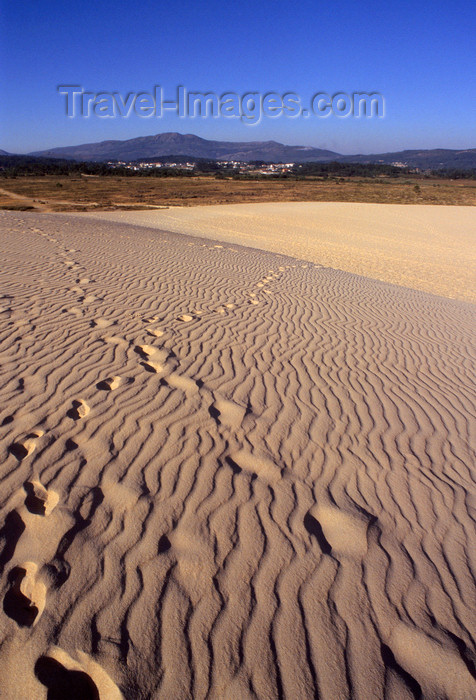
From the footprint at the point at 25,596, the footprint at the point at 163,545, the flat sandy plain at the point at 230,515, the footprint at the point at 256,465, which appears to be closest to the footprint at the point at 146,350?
the flat sandy plain at the point at 230,515

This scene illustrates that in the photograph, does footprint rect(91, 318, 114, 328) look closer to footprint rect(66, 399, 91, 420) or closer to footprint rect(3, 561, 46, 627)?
footprint rect(66, 399, 91, 420)

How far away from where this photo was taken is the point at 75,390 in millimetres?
4199

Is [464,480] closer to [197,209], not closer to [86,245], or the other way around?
[86,245]

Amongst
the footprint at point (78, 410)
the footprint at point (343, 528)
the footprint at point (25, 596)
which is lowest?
the footprint at point (343, 528)

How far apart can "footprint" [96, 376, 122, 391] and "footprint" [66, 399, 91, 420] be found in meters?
0.29

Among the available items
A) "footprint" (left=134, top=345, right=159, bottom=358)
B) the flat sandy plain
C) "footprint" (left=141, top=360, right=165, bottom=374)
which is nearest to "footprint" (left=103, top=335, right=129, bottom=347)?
the flat sandy plain

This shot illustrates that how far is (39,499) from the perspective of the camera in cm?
283

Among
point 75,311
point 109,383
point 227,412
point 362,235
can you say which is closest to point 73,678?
point 227,412

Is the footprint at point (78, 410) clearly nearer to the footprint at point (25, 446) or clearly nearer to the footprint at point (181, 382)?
the footprint at point (25, 446)

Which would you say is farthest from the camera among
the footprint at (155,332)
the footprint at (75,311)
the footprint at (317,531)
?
the footprint at (75,311)

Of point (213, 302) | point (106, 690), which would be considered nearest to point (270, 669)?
point (106, 690)

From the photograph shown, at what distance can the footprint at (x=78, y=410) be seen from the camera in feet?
12.4

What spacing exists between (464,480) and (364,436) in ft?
2.65

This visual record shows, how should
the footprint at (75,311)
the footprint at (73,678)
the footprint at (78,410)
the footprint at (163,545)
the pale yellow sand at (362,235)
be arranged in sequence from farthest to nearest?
the pale yellow sand at (362,235) → the footprint at (75,311) → the footprint at (78,410) → the footprint at (163,545) → the footprint at (73,678)
